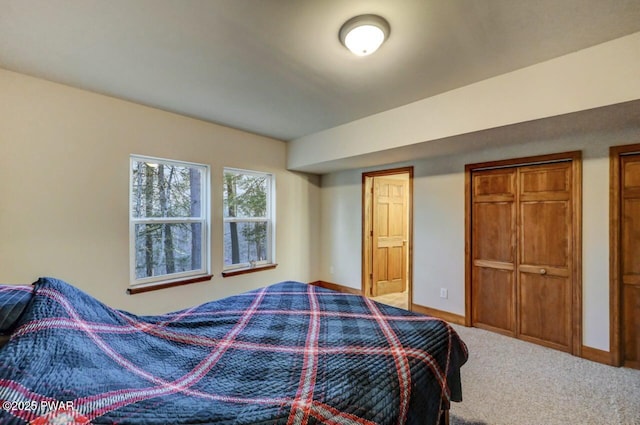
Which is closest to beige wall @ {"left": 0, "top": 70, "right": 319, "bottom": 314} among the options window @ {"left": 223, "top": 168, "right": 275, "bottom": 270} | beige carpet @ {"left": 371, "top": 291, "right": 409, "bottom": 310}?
window @ {"left": 223, "top": 168, "right": 275, "bottom": 270}

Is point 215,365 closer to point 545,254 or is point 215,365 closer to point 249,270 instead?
point 249,270

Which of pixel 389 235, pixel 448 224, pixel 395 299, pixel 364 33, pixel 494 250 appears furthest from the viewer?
pixel 389 235

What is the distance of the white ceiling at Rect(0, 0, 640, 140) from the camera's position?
61.1 inches

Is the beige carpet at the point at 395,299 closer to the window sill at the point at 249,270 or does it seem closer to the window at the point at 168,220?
the window sill at the point at 249,270

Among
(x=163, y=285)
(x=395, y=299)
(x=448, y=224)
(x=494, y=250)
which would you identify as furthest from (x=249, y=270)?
(x=494, y=250)

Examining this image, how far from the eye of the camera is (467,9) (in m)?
1.55

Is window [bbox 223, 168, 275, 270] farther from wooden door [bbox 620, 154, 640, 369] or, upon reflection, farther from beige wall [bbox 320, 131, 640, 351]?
wooden door [bbox 620, 154, 640, 369]

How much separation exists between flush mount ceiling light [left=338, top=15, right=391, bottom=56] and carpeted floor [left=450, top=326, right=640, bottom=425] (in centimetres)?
248

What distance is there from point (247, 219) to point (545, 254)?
3560mm

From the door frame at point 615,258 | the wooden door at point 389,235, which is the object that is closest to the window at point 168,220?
the wooden door at point 389,235

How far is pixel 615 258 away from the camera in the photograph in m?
2.44

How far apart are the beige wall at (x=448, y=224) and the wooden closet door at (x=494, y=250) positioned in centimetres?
17

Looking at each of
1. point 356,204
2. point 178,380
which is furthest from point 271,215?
point 178,380

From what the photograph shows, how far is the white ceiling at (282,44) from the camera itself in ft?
5.09
